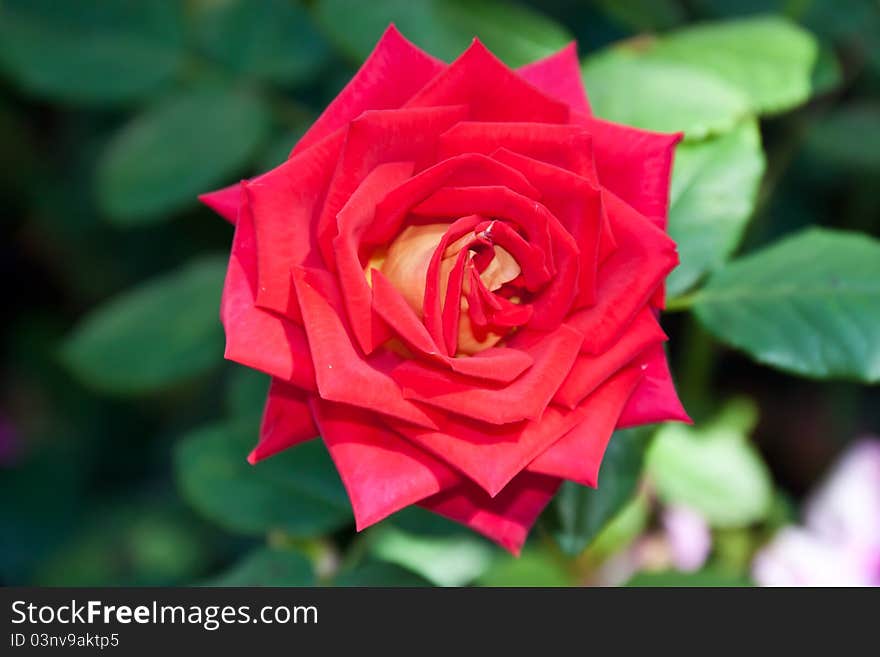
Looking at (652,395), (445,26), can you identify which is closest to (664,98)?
(445,26)

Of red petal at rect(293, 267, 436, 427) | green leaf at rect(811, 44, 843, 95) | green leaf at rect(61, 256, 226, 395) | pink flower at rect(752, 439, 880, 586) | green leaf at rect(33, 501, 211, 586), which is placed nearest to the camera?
red petal at rect(293, 267, 436, 427)

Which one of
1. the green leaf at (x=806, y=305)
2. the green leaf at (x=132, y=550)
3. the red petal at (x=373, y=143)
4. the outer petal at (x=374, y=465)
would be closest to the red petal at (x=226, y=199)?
the red petal at (x=373, y=143)

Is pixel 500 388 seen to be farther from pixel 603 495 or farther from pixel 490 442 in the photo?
pixel 603 495

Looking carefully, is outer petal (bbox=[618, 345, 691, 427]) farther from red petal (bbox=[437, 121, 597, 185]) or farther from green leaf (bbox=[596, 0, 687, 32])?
green leaf (bbox=[596, 0, 687, 32])

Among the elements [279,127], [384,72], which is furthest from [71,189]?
[384,72]

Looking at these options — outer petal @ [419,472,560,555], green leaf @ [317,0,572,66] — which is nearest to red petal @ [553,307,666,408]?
outer petal @ [419,472,560,555]

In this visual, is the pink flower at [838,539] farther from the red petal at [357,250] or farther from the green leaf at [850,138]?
the red petal at [357,250]
